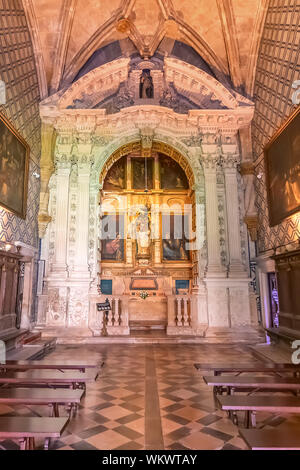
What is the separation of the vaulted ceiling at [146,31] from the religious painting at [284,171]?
3.39 m

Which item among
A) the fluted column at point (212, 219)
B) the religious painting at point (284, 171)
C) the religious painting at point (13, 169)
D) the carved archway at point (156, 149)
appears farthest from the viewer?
the carved archway at point (156, 149)

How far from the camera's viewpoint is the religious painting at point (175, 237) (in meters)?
13.7

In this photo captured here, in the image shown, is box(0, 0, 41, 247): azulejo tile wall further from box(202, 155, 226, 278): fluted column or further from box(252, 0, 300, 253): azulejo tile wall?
box(252, 0, 300, 253): azulejo tile wall

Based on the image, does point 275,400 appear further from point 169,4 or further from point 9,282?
point 169,4

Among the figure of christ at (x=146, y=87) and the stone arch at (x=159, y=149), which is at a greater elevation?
the figure of christ at (x=146, y=87)

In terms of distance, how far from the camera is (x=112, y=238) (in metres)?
13.9

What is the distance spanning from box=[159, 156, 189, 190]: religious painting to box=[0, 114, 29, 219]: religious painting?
22.6ft

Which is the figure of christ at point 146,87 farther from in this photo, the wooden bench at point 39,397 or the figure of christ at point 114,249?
the wooden bench at point 39,397

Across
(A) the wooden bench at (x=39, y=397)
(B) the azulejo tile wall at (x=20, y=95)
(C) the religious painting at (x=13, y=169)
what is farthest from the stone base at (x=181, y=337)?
(A) the wooden bench at (x=39, y=397)

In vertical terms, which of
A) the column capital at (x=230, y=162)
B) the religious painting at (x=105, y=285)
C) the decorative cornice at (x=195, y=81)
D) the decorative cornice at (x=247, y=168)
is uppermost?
the decorative cornice at (x=195, y=81)

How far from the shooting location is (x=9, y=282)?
25.7 ft

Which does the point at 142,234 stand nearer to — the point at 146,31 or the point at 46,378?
the point at 146,31

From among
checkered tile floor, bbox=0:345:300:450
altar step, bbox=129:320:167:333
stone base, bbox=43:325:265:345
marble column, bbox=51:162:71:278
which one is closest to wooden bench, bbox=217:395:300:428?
checkered tile floor, bbox=0:345:300:450
